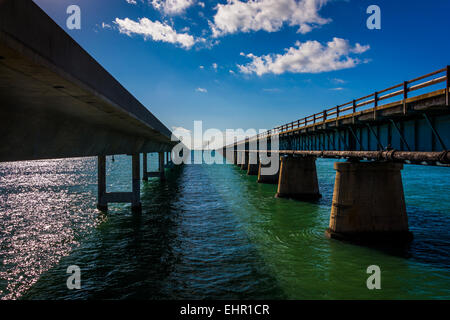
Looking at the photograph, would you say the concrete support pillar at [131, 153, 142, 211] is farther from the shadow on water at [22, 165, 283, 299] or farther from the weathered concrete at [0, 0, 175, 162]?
the weathered concrete at [0, 0, 175, 162]

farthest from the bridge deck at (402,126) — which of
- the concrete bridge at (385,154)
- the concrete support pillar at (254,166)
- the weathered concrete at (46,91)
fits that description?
the concrete support pillar at (254,166)

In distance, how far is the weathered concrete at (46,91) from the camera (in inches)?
177

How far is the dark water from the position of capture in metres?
9.79

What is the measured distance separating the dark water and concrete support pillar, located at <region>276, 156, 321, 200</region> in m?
6.05

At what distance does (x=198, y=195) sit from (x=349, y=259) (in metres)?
20.5

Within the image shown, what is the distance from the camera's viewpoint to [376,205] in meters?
→ 14.7

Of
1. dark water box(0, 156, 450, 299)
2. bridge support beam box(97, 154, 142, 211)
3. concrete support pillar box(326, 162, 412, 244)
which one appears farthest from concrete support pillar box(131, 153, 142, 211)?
concrete support pillar box(326, 162, 412, 244)

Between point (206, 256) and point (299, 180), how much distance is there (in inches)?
715

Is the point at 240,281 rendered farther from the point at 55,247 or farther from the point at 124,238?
the point at 55,247

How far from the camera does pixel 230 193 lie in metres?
32.6

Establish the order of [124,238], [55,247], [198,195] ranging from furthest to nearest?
[198,195] < [124,238] < [55,247]

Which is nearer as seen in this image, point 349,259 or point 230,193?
point 349,259

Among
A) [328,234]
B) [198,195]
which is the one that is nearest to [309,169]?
[198,195]
